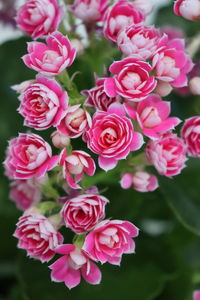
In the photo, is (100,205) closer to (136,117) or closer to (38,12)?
(136,117)

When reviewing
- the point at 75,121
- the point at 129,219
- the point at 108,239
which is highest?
the point at 75,121

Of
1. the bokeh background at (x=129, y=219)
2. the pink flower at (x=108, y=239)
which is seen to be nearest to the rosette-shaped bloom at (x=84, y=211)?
the pink flower at (x=108, y=239)

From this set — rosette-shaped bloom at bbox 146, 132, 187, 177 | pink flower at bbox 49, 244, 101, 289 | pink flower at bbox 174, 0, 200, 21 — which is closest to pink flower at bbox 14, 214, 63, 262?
pink flower at bbox 49, 244, 101, 289

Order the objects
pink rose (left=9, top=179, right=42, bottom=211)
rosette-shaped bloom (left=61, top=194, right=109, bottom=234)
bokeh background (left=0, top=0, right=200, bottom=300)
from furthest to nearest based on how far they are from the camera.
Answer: bokeh background (left=0, top=0, right=200, bottom=300), pink rose (left=9, top=179, right=42, bottom=211), rosette-shaped bloom (left=61, top=194, right=109, bottom=234)

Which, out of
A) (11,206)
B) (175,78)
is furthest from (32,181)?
(11,206)

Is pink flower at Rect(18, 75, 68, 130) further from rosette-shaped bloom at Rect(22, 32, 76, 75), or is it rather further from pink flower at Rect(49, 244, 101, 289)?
pink flower at Rect(49, 244, 101, 289)

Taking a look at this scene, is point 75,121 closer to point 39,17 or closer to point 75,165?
point 75,165

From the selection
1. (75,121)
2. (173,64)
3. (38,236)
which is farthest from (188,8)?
(38,236)
